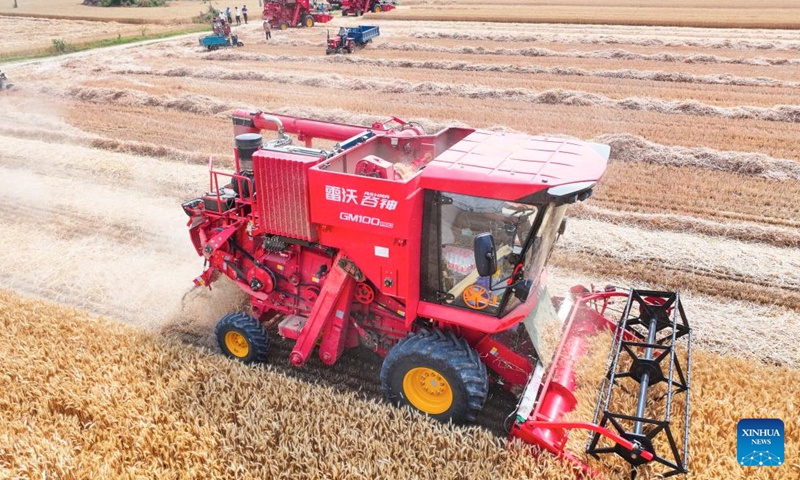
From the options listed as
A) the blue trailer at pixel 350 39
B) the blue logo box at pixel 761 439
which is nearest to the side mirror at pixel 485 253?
the blue logo box at pixel 761 439

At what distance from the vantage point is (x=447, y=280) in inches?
200

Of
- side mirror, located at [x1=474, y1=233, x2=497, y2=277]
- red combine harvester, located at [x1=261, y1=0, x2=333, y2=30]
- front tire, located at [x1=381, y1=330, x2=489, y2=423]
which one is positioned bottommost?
front tire, located at [x1=381, y1=330, x2=489, y2=423]

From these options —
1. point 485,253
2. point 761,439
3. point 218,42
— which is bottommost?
point 761,439

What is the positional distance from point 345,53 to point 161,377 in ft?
A: 70.8

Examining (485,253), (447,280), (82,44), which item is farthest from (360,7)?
(485,253)

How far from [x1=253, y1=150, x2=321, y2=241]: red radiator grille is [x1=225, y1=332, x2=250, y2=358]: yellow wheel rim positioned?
1321mm

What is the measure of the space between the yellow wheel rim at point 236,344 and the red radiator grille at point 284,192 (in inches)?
52.0

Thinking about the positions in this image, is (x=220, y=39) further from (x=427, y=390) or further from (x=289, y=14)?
(x=427, y=390)

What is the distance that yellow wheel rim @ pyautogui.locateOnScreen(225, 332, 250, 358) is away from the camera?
20.0 ft

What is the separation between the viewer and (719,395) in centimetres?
545

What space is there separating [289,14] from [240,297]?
29.1 meters

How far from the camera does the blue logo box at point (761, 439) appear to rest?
3930mm

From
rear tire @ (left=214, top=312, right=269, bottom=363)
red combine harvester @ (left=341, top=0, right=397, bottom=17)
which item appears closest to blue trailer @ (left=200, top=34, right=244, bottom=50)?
red combine harvester @ (left=341, top=0, right=397, bottom=17)

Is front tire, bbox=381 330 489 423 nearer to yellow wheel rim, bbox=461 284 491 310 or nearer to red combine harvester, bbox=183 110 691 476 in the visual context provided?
red combine harvester, bbox=183 110 691 476
